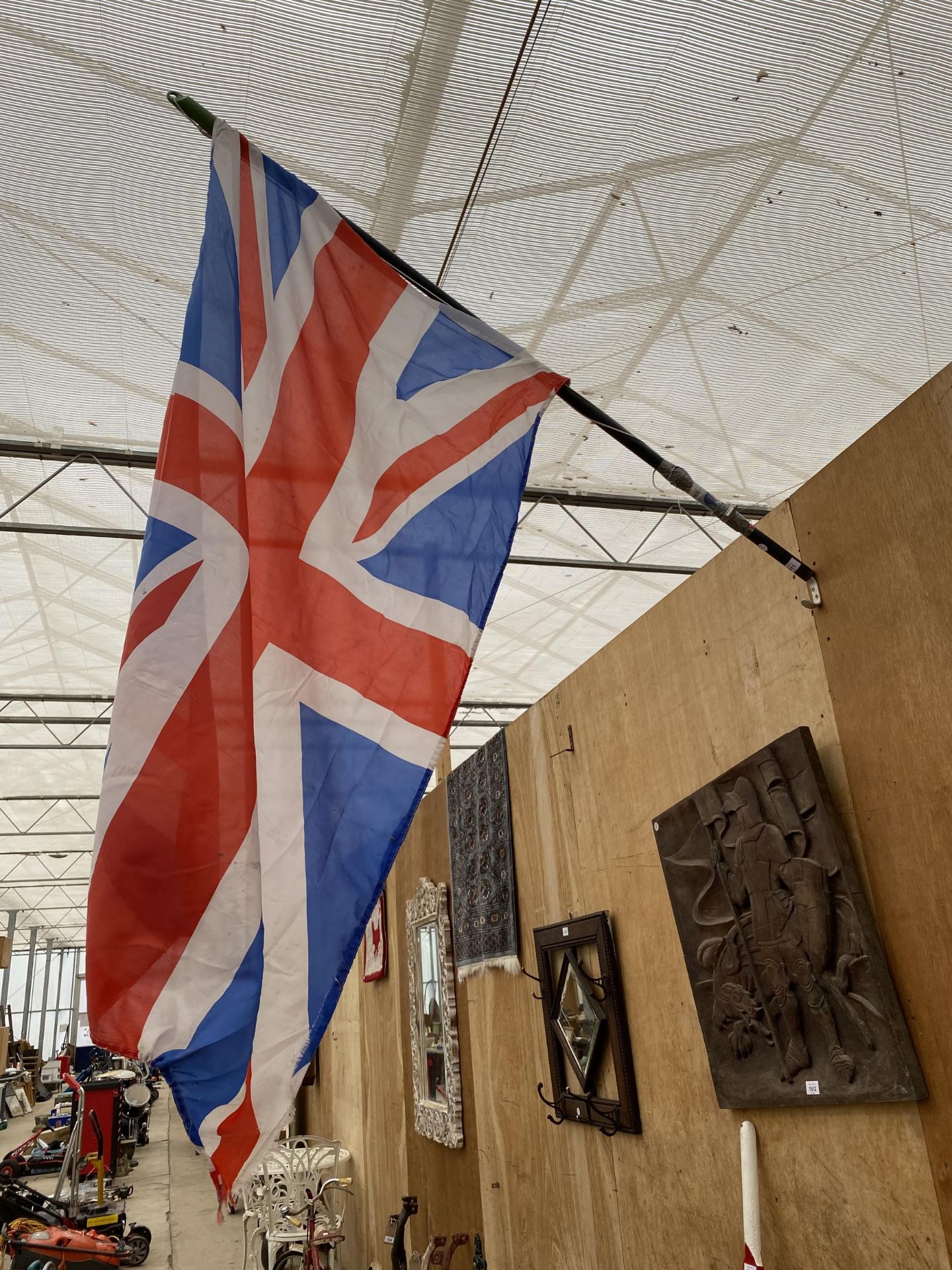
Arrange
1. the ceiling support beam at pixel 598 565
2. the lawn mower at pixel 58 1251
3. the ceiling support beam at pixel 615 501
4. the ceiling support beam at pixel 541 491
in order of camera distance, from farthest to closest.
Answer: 1. the ceiling support beam at pixel 598 565
2. the ceiling support beam at pixel 615 501
3. the ceiling support beam at pixel 541 491
4. the lawn mower at pixel 58 1251

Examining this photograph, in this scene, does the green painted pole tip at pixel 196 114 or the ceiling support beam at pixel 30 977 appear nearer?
the green painted pole tip at pixel 196 114

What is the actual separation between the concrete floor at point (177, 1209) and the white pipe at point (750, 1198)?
348 cm

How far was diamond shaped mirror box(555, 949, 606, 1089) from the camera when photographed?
323 cm

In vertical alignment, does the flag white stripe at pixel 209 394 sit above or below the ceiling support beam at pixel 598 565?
below

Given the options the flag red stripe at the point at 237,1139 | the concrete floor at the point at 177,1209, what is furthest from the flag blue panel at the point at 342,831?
the concrete floor at the point at 177,1209

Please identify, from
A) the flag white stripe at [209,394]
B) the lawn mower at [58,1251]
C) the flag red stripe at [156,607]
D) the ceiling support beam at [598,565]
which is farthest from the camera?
the ceiling support beam at [598,565]

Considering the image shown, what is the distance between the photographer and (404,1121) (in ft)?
18.2

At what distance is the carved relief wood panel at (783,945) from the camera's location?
6.47ft

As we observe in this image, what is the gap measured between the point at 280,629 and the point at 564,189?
4.09 metres

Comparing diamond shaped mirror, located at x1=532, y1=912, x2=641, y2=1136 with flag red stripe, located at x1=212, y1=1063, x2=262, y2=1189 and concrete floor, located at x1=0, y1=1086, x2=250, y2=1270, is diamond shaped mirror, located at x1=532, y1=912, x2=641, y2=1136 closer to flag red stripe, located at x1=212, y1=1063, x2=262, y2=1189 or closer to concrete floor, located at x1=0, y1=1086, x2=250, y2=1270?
flag red stripe, located at x1=212, y1=1063, x2=262, y2=1189

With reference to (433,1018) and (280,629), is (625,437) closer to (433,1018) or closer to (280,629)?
(280,629)

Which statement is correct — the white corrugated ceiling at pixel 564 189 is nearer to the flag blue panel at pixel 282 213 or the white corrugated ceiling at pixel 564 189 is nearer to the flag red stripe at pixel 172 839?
the flag blue panel at pixel 282 213

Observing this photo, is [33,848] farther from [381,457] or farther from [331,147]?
[381,457]

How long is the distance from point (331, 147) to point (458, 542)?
369 centimetres
